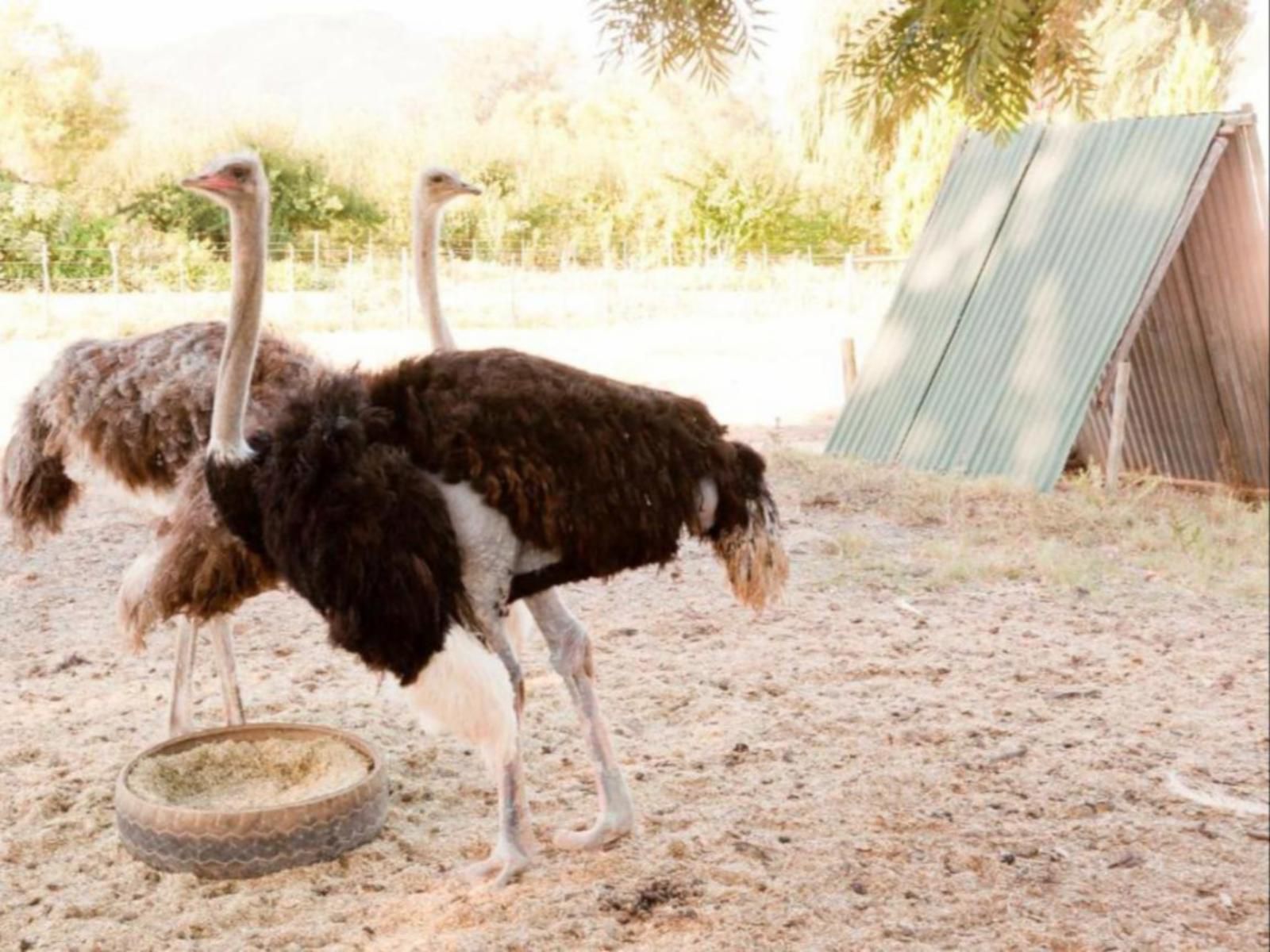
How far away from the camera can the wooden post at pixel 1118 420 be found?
288 inches

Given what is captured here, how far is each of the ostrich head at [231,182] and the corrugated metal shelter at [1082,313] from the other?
5087 millimetres

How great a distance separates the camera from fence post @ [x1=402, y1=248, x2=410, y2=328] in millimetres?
9820

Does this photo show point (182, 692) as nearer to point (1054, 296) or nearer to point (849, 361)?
point (1054, 296)

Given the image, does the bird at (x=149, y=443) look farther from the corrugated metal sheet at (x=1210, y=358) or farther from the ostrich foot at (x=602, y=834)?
the corrugated metal sheet at (x=1210, y=358)

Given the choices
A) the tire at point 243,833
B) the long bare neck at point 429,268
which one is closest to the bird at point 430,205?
the long bare neck at point 429,268

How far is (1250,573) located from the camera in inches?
232

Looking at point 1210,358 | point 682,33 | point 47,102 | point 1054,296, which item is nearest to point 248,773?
point 682,33

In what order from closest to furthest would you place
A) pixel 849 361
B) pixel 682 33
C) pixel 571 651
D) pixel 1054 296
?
1. pixel 682 33
2. pixel 571 651
3. pixel 1054 296
4. pixel 849 361

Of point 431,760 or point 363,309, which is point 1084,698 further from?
point 363,309

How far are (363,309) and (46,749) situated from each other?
733 centimetres

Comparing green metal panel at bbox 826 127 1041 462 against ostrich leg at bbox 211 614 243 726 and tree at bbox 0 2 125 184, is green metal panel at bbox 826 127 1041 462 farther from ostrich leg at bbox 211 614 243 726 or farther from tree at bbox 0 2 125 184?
ostrich leg at bbox 211 614 243 726

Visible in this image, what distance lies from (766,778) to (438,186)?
1.75 m

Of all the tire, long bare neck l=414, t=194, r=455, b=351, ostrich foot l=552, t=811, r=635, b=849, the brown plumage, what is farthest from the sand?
long bare neck l=414, t=194, r=455, b=351

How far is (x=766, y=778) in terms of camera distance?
141 inches
